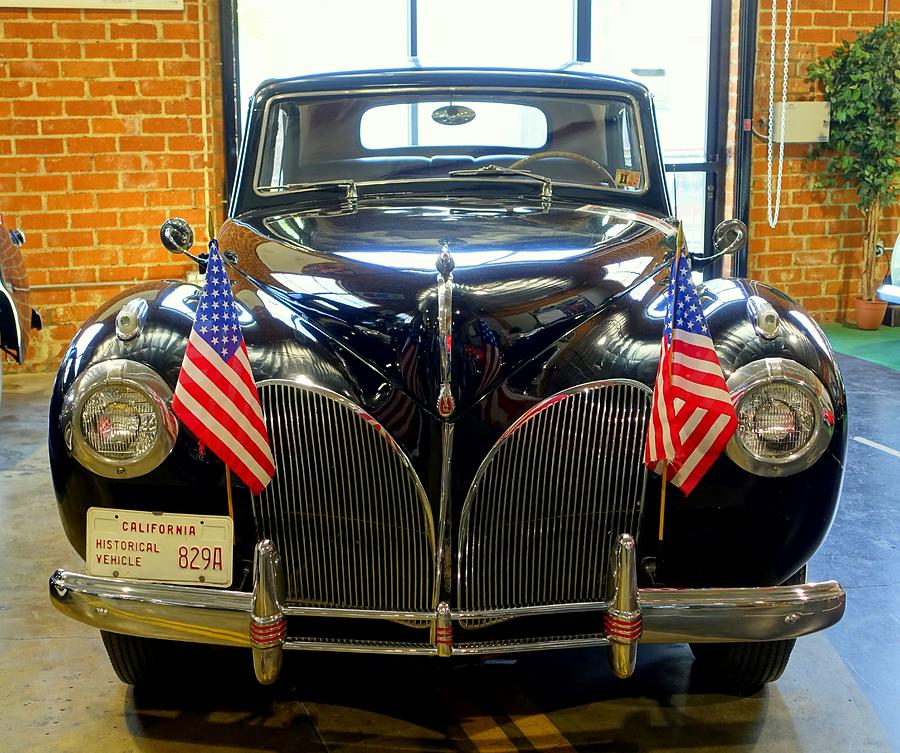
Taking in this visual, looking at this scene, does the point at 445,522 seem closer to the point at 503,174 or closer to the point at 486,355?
the point at 486,355

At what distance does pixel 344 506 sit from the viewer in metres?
2.25

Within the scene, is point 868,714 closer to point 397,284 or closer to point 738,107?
point 397,284

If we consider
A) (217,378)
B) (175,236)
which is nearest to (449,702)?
(217,378)

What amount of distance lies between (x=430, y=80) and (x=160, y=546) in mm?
1872

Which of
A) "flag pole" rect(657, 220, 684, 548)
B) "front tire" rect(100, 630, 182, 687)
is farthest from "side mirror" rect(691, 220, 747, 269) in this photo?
"front tire" rect(100, 630, 182, 687)

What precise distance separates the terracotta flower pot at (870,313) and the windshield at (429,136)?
4.91m

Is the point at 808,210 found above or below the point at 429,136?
below

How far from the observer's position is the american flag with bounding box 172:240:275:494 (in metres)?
2.15

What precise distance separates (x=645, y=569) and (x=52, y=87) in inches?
217

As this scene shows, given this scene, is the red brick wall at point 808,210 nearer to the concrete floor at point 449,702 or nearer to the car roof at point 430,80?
the car roof at point 430,80

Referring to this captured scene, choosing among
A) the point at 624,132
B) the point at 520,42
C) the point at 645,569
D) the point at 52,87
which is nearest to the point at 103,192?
the point at 52,87

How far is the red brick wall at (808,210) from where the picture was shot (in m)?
7.78

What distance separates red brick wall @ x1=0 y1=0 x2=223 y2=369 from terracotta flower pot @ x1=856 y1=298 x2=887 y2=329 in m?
4.66

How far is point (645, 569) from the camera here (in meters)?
2.30
